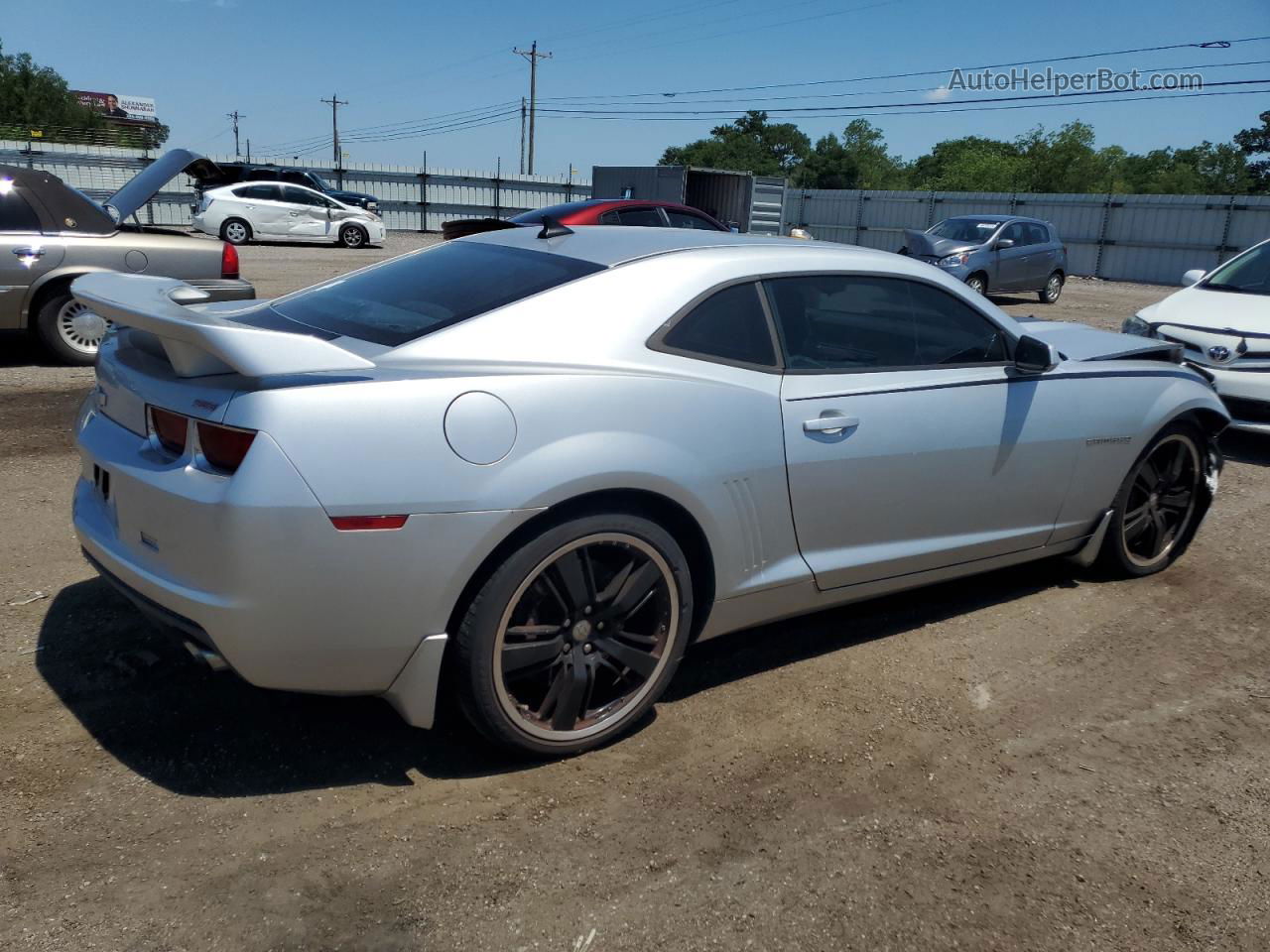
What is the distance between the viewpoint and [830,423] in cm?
340

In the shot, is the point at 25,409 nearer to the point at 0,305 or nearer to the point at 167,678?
the point at 0,305

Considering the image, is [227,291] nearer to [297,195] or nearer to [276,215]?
[276,215]

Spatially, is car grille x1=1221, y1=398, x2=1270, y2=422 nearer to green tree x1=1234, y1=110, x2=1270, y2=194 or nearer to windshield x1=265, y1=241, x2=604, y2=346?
windshield x1=265, y1=241, x2=604, y2=346

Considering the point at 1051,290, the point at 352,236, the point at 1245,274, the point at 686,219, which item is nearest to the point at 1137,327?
the point at 1245,274

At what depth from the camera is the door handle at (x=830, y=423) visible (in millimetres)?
3357

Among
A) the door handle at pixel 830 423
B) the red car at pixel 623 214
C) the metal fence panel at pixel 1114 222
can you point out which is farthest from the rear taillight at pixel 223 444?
A: the metal fence panel at pixel 1114 222

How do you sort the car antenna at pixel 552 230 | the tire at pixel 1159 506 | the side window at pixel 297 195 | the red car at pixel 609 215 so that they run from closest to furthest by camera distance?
the car antenna at pixel 552 230
the tire at pixel 1159 506
the red car at pixel 609 215
the side window at pixel 297 195

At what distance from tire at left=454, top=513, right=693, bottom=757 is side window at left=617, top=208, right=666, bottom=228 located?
1133 centimetres

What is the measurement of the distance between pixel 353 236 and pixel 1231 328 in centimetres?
2254

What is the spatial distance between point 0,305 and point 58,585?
4.92 meters

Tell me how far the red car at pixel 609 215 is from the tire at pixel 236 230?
12212 millimetres

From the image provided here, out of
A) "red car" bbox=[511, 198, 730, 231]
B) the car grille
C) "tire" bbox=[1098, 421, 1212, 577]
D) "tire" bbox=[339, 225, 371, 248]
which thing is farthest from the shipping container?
"tire" bbox=[1098, 421, 1212, 577]

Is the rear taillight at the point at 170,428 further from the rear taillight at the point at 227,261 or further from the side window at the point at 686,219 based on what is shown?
the side window at the point at 686,219

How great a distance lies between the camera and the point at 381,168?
3484 centimetres
